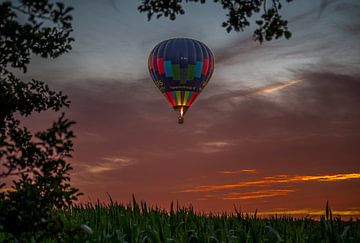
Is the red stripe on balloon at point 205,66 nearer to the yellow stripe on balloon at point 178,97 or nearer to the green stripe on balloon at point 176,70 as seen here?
the green stripe on balloon at point 176,70

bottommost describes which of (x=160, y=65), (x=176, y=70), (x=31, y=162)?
(x=31, y=162)

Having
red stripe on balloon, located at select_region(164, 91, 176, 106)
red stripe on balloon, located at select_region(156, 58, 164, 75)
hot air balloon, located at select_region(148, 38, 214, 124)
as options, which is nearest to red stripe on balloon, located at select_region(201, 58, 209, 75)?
hot air balloon, located at select_region(148, 38, 214, 124)

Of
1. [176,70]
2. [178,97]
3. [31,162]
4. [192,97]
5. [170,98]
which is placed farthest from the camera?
[170,98]

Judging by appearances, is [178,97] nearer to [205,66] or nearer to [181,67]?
[181,67]

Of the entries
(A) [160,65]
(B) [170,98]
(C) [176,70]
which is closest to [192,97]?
(B) [170,98]

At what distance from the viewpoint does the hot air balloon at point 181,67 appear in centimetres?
4288

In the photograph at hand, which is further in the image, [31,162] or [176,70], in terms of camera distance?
[176,70]

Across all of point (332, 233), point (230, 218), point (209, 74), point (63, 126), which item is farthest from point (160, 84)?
point (63, 126)

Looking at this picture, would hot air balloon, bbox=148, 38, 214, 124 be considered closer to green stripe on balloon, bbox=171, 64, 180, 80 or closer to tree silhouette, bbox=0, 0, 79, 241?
green stripe on balloon, bbox=171, 64, 180, 80

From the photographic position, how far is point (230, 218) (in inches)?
520

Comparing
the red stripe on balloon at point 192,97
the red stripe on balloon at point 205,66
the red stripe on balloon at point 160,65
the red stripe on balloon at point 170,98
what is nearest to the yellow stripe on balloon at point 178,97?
the red stripe on balloon at point 170,98

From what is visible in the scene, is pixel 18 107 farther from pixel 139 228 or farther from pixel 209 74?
pixel 209 74

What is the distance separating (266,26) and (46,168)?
4.17m

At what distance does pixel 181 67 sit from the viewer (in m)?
42.8
